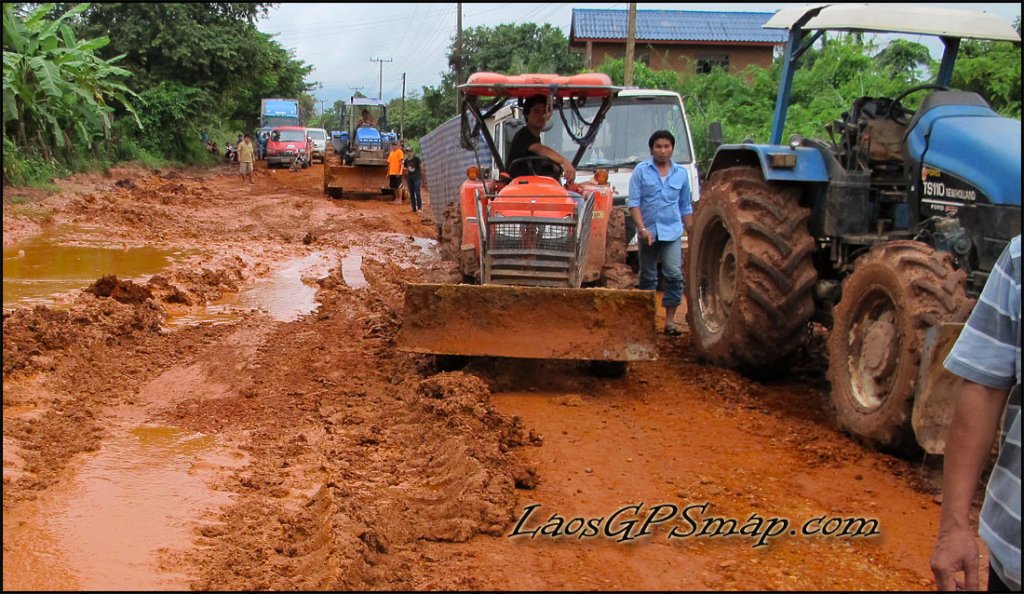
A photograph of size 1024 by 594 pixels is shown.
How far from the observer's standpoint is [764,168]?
6789 millimetres

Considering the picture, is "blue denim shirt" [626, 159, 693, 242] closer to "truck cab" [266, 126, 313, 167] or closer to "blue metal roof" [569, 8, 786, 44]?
"blue metal roof" [569, 8, 786, 44]

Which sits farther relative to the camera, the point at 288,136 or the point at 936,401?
the point at 288,136

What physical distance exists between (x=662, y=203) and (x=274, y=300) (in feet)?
15.6

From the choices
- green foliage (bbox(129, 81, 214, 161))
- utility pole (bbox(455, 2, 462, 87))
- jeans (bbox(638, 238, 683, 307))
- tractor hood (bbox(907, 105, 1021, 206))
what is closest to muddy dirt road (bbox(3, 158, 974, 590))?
jeans (bbox(638, 238, 683, 307))

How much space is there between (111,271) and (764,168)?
29.0 feet

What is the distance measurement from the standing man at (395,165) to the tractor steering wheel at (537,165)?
1619 centimetres

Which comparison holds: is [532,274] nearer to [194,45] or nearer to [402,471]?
[402,471]

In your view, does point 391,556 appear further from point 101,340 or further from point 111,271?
point 111,271

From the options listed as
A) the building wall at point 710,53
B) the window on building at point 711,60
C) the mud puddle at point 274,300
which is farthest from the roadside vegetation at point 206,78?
the window on building at point 711,60

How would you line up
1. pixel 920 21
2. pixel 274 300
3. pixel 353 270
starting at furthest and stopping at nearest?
pixel 353 270, pixel 274 300, pixel 920 21

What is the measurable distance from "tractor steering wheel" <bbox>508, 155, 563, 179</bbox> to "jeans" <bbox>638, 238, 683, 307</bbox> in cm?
101

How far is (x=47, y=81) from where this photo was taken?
57.9ft

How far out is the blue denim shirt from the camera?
8375mm

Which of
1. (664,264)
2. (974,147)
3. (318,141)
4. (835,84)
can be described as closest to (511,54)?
(318,141)
